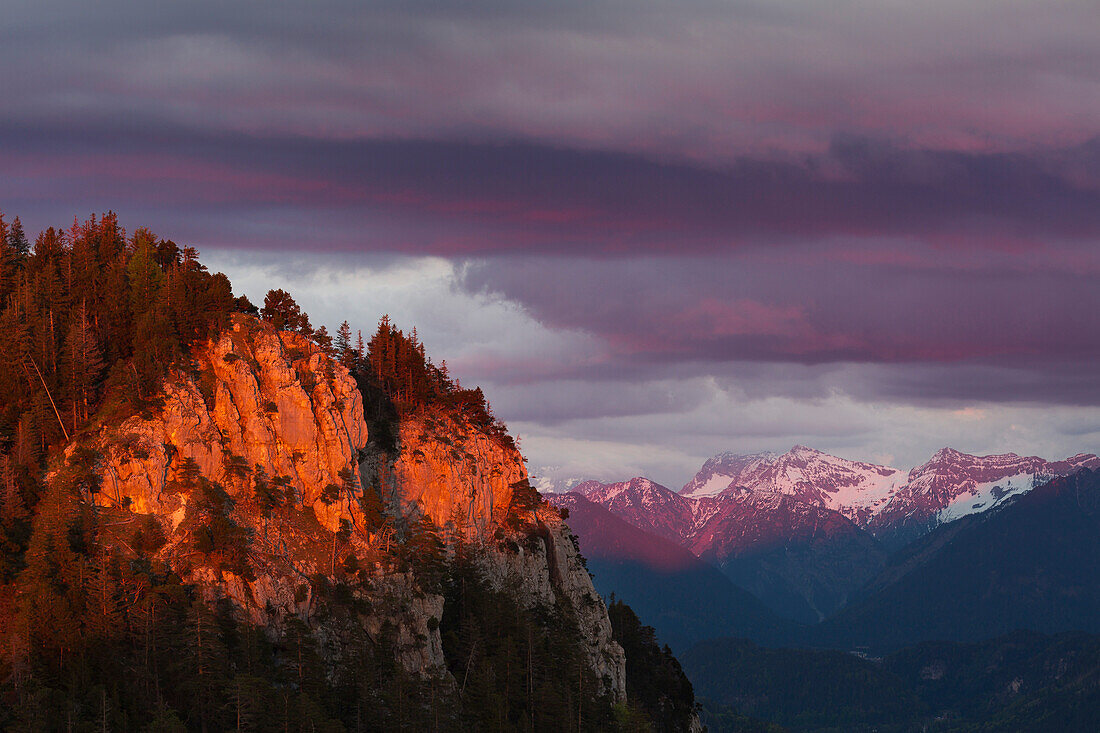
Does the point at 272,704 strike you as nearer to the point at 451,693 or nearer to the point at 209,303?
the point at 451,693

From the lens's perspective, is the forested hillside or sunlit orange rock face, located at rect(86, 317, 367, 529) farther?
sunlit orange rock face, located at rect(86, 317, 367, 529)

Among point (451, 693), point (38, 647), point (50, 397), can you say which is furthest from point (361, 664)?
point (50, 397)

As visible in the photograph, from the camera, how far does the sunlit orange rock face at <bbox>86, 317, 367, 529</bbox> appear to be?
6230 inches

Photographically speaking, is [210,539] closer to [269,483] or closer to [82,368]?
[269,483]

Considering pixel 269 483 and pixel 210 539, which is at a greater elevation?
pixel 269 483

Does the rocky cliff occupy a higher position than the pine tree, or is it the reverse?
the pine tree

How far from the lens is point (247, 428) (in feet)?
560

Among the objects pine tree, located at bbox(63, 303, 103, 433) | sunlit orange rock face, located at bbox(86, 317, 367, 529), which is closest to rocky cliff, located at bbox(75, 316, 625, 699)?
sunlit orange rock face, located at bbox(86, 317, 367, 529)

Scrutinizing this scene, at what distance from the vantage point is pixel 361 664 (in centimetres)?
16088

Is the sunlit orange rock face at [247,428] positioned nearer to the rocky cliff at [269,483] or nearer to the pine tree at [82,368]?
the rocky cliff at [269,483]

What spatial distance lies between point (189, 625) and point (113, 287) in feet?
203

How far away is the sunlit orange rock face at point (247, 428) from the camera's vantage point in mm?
158250

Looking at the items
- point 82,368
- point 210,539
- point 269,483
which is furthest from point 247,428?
point 82,368

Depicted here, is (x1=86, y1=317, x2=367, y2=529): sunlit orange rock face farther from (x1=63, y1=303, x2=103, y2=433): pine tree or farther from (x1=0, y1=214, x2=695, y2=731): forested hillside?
(x1=63, y1=303, x2=103, y2=433): pine tree
